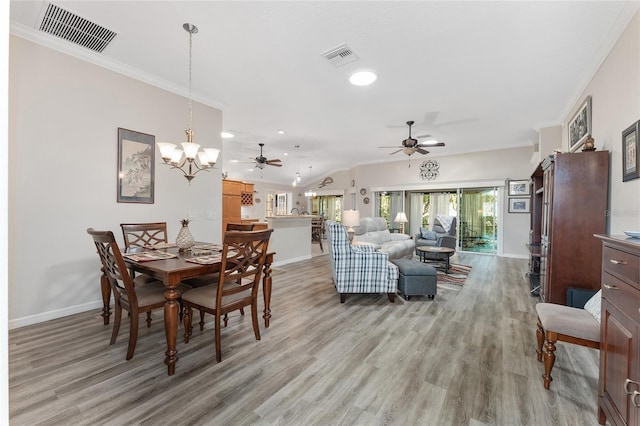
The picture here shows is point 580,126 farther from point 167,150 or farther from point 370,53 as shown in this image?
point 167,150

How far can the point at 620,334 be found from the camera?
A: 1.26 metres

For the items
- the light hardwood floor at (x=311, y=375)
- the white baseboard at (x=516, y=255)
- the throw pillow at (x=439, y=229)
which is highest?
the throw pillow at (x=439, y=229)

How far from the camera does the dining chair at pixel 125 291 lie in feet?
6.30

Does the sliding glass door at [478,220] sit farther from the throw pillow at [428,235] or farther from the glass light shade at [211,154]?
the glass light shade at [211,154]

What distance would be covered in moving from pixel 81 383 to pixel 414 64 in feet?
13.3

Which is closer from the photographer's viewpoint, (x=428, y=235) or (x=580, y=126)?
(x=580, y=126)

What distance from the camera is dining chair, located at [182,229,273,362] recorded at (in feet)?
6.66

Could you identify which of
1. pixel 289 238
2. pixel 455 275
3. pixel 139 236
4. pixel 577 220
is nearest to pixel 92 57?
pixel 139 236

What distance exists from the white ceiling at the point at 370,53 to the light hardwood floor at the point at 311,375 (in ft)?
9.19

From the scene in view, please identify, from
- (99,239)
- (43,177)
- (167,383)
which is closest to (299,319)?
(167,383)

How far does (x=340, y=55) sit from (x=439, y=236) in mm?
4827

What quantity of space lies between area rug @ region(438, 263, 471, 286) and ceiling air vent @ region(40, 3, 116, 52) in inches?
211

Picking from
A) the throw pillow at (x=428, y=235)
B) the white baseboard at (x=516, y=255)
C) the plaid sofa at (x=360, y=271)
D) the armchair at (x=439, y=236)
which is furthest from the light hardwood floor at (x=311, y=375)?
the white baseboard at (x=516, y=255)

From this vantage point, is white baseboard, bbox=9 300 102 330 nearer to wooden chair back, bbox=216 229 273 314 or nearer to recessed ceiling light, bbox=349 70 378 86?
wooden chair back, bbox=216 229 273 314
